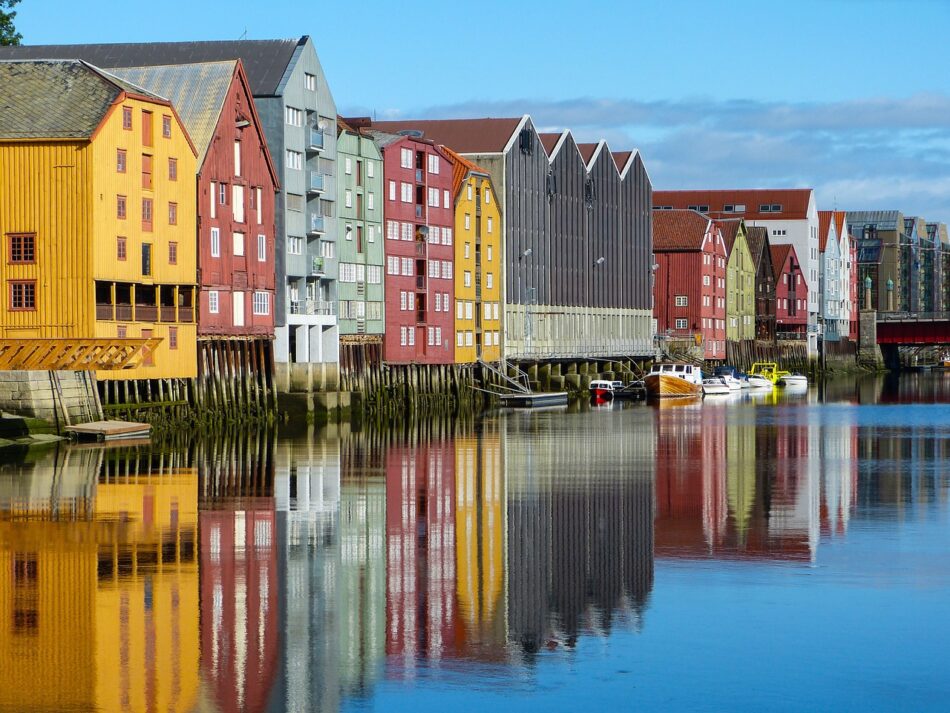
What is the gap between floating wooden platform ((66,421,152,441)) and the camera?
69.2m

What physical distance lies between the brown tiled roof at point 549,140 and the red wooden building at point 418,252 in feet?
83.6

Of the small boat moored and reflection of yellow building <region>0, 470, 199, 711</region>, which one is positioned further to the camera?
the small boat moored

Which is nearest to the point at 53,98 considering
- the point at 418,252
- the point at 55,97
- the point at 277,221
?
the point at 55,97

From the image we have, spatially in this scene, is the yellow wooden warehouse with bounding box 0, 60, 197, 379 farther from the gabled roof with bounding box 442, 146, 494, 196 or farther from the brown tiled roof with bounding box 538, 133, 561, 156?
the brown tiled roof with bounding box 538, 133, 561, 156

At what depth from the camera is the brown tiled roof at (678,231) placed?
17925 cm

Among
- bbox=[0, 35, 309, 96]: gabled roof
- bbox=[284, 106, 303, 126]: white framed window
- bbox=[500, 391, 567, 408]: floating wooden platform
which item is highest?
bbox=[0, 35, 309, 96]: gabled roof

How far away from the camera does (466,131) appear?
13662 cm

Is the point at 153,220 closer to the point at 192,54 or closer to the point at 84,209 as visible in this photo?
the point at 84,209

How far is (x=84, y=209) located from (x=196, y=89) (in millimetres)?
15973

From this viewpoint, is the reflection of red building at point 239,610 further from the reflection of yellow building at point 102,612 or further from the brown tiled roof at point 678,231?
the brown tiled roof at point 678,231

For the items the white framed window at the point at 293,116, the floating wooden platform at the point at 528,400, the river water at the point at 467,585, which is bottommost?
the river water at the point at 467,585

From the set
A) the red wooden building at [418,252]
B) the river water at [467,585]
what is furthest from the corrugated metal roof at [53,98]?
the red wooden building at [418,252]

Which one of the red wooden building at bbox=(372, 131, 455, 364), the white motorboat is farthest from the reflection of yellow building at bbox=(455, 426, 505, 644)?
the white motorboat

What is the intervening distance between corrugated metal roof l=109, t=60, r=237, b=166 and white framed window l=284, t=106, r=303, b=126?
24.2 ft
